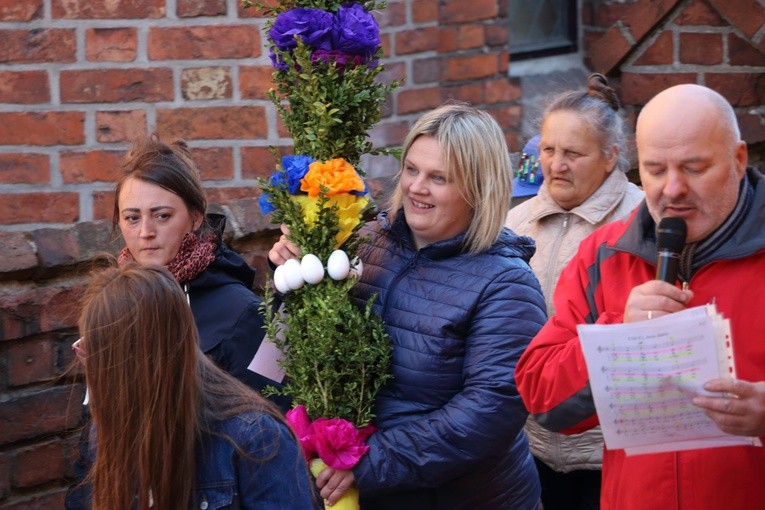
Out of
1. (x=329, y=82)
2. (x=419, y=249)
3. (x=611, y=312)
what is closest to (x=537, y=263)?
(x=419, y=249)

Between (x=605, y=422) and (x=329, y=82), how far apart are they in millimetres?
1238

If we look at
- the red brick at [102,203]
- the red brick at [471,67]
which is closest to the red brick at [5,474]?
the red brick at [102,203]

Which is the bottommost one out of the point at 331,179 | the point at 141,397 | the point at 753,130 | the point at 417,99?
the point at 141,397

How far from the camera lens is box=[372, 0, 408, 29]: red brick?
15.6 ft

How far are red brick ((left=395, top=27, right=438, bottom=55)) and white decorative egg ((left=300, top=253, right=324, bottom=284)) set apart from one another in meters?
1.90

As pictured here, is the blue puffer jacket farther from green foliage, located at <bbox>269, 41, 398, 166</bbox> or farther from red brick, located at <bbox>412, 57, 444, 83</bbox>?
red brick, located at <bbox>412, 57, 444, 83</bbox>

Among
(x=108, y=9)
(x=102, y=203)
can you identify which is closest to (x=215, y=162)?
(x=102, y=203)

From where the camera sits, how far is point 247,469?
2381 millimetres

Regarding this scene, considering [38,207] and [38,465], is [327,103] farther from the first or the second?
[38,465]

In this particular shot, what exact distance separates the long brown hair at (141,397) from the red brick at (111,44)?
5.94ft

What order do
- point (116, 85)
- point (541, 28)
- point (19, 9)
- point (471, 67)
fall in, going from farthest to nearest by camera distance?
point (541, 28) < point (471, 67) < point (116, 85) < point (19, 9)

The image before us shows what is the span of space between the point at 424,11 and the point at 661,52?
3.85ft

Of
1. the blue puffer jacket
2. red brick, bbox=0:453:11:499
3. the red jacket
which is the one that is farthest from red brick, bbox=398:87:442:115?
the red jacket

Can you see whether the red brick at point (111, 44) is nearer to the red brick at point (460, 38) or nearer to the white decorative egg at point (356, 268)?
→ the white decorative egg at point (356, 268)
